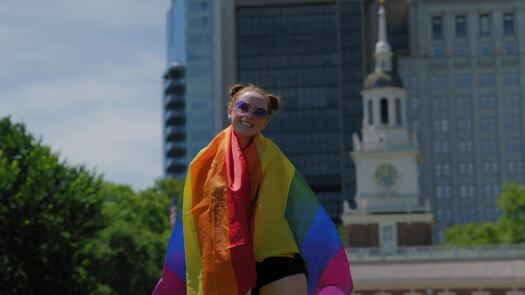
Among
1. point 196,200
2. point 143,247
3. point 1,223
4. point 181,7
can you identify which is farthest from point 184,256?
point 181,7

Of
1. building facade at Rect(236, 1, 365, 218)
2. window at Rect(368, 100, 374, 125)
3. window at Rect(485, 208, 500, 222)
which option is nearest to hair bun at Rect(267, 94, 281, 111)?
window at Rect(368, 100, 374, 125)

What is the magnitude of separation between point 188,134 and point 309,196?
457 ft

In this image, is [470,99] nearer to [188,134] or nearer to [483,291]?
[188,134]

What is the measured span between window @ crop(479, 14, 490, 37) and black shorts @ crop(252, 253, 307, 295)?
143 metres

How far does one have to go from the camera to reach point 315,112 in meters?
143

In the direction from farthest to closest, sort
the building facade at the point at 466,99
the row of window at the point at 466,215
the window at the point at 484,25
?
the window at the point at 484,25, the building facade at the point at 466,99, the row of window at the point at 466,215

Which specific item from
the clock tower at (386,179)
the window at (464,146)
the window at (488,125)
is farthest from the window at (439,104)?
the clock tower at (386,179)

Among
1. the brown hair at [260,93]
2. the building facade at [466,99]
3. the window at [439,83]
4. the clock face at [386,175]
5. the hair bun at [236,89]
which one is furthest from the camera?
the window at [439,83]

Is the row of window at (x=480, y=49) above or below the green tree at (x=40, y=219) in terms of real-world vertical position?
above

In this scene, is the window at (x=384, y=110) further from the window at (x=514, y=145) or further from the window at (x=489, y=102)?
the window at (x=489, y=102)

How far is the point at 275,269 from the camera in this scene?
33.2ft

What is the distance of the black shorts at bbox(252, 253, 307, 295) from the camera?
10.1 meters

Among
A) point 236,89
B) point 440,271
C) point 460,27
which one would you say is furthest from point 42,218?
point 460,27

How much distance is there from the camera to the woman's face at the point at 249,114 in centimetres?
1059
